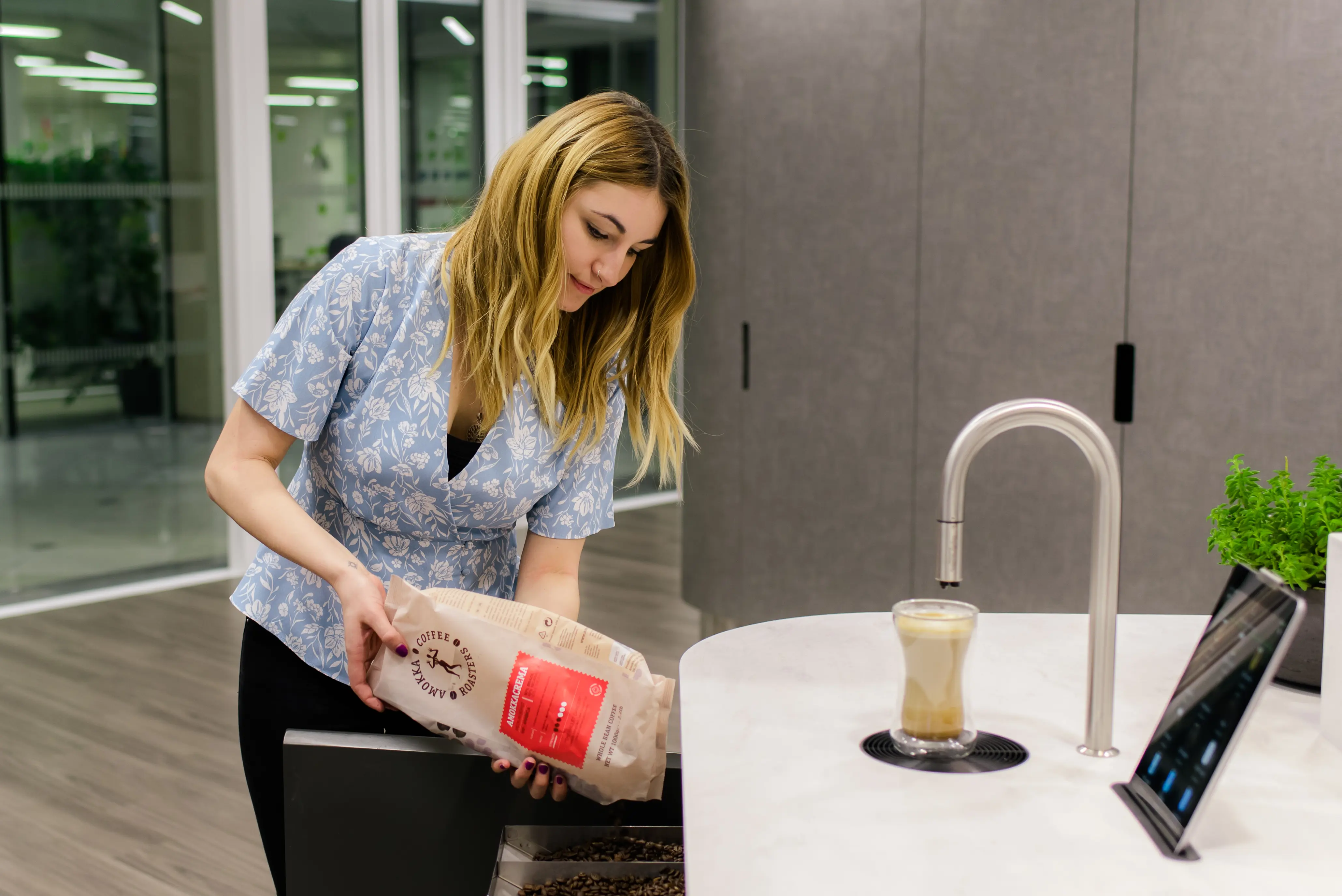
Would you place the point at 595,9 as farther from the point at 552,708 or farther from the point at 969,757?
the point at 969,757

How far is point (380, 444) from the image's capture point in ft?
5.35

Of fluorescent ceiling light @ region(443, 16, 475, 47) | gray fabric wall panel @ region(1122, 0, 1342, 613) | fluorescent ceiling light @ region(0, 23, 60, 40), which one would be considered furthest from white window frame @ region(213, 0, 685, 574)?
gray fabric wall panel @ region(1122, 0, 1342, 613)

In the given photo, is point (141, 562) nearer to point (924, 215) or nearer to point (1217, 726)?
point (924, 215)

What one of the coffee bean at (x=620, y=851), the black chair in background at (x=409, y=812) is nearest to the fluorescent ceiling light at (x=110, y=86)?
the black chair in background at (x=409, y=812)

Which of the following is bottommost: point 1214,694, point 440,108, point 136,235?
point 1214,694

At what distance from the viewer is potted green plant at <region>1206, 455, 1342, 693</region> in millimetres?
1384

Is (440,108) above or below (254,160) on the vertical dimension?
above

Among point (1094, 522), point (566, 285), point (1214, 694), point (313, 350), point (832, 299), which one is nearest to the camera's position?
point (1214, 694)

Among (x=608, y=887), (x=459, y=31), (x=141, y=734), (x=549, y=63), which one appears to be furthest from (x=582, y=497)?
(x=549, y=63)

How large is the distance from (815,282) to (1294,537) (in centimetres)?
245

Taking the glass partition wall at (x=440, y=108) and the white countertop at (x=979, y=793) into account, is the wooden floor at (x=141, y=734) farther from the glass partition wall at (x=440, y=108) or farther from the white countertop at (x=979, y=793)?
the glass partition wall at (x=440, y=108)

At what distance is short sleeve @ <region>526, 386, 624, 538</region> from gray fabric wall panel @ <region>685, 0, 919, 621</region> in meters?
1.97

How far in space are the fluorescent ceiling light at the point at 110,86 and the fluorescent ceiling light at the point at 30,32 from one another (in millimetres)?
167

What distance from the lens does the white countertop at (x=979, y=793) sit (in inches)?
38.1
